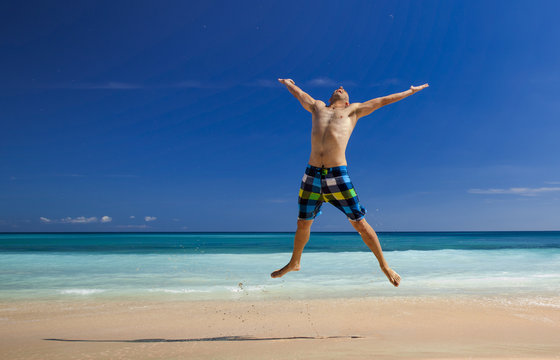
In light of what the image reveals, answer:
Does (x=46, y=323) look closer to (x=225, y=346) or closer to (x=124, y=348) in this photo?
(x=124, y=348)

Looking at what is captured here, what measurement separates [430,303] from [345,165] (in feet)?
15.6

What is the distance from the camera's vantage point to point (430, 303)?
8.48 metres

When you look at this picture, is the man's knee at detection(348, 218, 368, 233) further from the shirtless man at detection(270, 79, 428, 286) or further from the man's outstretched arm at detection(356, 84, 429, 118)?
the man's outstretched arm at detection(356, 84, 429, 118)

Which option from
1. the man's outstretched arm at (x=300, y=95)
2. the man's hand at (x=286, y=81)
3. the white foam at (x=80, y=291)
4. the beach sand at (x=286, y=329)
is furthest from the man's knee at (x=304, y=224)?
the white foam at (x=80, y=291)

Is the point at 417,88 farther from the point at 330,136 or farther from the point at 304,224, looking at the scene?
the point at 304,224

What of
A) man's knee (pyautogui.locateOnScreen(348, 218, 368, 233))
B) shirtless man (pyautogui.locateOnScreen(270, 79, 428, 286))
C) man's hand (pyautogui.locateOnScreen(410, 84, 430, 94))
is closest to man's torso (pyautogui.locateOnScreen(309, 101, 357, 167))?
shirtless man (pyautogui.locateOnScreen(270, 79, 428, 286))

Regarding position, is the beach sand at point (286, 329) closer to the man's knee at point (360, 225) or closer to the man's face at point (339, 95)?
the man's knee at point (360, 225)

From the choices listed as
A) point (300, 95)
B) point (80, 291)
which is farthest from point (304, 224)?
point (80, 291)

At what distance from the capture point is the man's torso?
16.3ft

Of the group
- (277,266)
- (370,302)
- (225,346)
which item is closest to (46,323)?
(225,346)

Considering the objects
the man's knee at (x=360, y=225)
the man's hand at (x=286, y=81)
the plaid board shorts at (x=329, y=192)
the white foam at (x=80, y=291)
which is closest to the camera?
the plaid board shorts at (x=329, y=192)

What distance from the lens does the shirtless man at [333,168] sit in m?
4.95

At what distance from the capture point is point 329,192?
4.97 meters

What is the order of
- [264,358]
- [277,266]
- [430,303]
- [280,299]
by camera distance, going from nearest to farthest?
[264,358] < [430,303] < [280,299] < [277,266]
